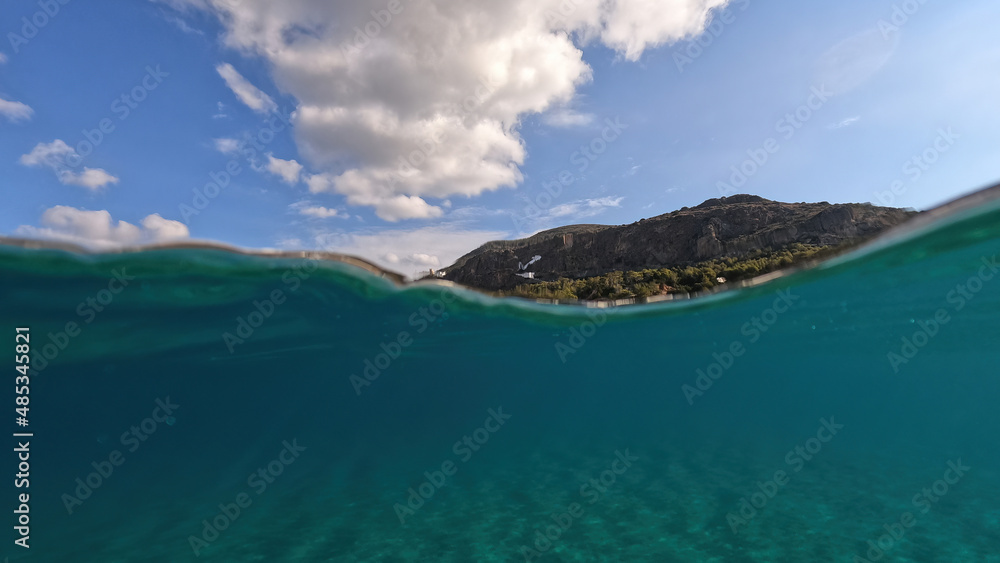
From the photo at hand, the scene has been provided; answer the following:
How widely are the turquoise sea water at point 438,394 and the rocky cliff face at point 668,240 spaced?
10.7 m

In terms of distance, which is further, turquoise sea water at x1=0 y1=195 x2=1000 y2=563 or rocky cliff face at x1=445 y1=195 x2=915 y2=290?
rocky cliff face at x1=445 y1=195 x2=915 y2=290

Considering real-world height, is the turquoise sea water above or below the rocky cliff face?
below

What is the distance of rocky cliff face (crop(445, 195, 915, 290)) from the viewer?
36.4m

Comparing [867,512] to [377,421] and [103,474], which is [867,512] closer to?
[103,474]

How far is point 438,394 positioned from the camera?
3834 centimetres

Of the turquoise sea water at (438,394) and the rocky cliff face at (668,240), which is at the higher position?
the rocky cliff face at (668,240)

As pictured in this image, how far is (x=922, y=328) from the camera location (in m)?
26.0

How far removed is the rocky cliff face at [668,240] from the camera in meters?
36.4

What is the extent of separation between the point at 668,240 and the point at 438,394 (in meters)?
40.2

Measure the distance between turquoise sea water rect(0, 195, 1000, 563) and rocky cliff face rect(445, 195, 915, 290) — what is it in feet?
35.2

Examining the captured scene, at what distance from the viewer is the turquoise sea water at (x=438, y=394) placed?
28.9ft

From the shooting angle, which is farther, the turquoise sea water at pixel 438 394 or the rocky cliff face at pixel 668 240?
the rocky cliff face at pixel 668 240

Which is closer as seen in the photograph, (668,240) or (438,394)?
(438,394)

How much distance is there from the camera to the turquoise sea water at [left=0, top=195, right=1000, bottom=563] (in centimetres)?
880
